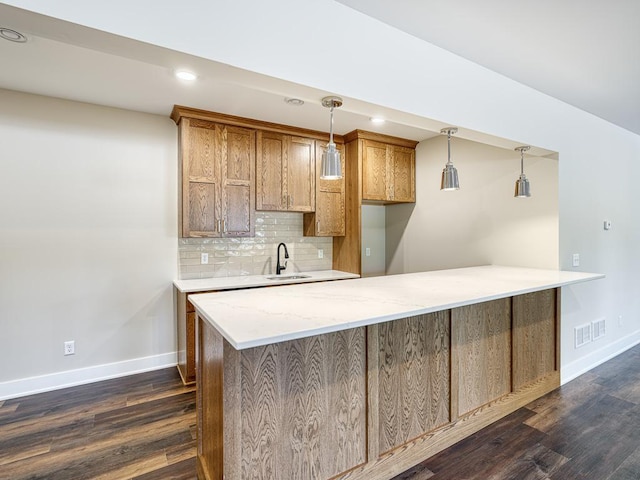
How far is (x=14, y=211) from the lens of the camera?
2.74m

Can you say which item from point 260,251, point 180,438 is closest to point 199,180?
point 260,251

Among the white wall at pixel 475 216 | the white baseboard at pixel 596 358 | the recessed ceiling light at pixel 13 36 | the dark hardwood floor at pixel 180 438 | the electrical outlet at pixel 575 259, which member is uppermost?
the recessed ceiling light at pixel 13 36

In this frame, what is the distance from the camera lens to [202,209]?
317cm

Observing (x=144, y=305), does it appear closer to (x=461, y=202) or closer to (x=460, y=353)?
(x=460, y=353)

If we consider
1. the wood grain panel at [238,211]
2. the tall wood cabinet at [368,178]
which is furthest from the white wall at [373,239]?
the wood grain panel at [238,211]

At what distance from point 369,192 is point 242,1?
266 cm

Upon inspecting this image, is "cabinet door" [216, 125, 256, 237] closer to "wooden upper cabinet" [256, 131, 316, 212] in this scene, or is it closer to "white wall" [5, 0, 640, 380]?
"wooden upper cabinet" [256, 131, 316, 212]

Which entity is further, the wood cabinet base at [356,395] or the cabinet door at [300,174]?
the cabinet door at [300,174]

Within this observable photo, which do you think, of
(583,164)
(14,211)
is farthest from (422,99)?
(14,211)

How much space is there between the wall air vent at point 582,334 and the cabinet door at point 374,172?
229cm

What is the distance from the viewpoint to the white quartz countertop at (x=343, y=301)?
4.22 feet

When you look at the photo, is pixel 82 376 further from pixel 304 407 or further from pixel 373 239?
pixel 373 239

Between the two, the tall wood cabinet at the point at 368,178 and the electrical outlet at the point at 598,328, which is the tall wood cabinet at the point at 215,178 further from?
the electrical outlet at the point at 598,328

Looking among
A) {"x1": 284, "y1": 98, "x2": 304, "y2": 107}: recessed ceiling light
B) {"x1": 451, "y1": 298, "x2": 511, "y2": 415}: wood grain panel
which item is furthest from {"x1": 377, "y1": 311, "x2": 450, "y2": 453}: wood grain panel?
{"x1": 284, "y1": 98, "x2": 304, "y2": 107}: recessed ceiling light
